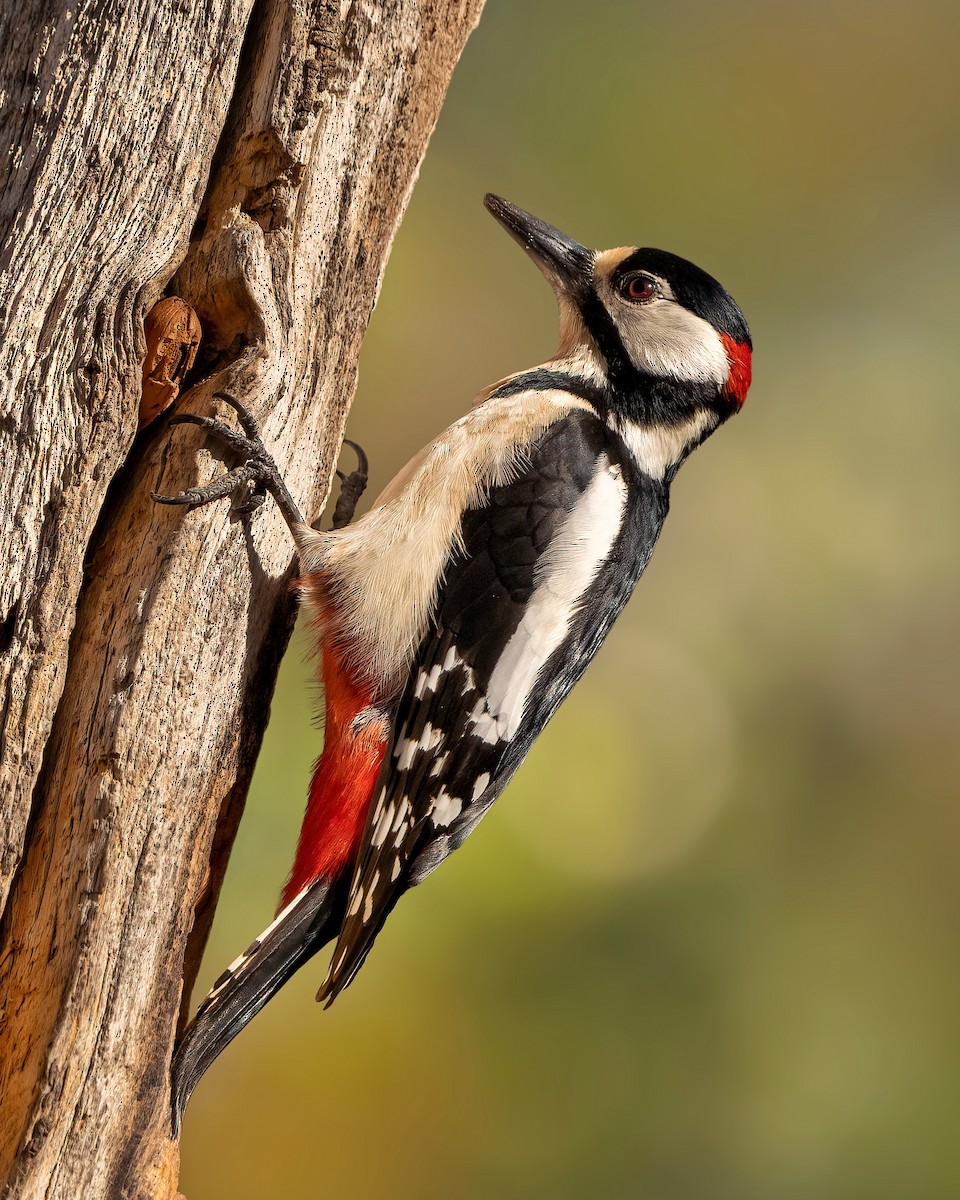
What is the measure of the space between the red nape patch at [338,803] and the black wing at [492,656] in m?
0.04

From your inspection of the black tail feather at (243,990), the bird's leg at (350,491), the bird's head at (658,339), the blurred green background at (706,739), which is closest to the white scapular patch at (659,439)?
the bird's head at (658,339)

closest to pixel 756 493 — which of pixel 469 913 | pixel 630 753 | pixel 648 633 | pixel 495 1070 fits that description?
pixel 648 633

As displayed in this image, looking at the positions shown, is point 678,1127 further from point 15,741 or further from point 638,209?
point 638,209

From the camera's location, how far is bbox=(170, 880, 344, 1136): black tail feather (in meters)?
1.39

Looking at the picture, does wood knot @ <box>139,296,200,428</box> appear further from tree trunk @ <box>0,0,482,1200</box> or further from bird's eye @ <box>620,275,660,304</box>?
bird's eye @ <box>620,275,660,304</box>

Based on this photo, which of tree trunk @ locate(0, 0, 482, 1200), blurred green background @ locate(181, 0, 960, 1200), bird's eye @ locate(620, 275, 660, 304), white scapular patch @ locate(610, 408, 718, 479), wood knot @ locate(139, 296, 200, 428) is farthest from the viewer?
blurred green background @ locate(181, 0, 960, 1200)

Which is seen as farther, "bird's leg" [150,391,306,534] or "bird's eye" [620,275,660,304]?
"bird's eye" [620,275,660,304]

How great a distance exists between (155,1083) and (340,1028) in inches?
68.6

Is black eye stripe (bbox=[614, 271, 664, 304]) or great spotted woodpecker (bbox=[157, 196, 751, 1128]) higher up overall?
black eye stripe (bbox=[614, 271, 664, 304])

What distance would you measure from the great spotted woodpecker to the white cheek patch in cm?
21

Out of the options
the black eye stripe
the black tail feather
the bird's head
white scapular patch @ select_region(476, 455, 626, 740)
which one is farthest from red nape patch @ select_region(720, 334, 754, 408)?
the black tail feather

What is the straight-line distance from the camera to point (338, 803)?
1.58 metres

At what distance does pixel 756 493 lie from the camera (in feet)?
11.7

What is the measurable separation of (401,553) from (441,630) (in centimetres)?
13
